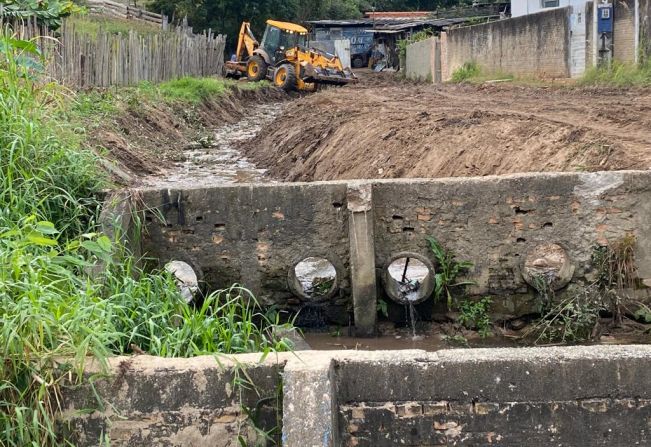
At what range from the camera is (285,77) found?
2830cm

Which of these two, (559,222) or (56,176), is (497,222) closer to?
(559,222)

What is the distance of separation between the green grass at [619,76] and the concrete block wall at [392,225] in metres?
9.97

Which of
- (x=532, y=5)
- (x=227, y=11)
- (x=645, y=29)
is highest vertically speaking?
(x=227, y=11)

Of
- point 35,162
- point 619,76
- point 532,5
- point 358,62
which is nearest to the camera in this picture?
point 35,162

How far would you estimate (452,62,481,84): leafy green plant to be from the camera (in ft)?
85.9

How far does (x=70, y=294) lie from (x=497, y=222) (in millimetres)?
3971

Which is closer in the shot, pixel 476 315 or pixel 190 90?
pixel 476 315

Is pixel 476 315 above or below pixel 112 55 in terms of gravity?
below

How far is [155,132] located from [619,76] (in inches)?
382

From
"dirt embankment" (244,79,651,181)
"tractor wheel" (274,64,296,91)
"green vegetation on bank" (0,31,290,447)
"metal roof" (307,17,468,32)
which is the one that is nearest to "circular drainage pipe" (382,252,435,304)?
"green vegetation on bank" (0,31,290,447)

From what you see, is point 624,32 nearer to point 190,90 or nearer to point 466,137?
point 466,137

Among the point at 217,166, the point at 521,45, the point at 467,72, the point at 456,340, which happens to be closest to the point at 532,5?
the point at 467,72

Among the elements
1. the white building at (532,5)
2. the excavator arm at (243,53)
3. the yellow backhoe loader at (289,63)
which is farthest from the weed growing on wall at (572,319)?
the white building at (532,5)

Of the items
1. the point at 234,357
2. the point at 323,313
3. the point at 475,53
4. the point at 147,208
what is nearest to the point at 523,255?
the point at 323,313
